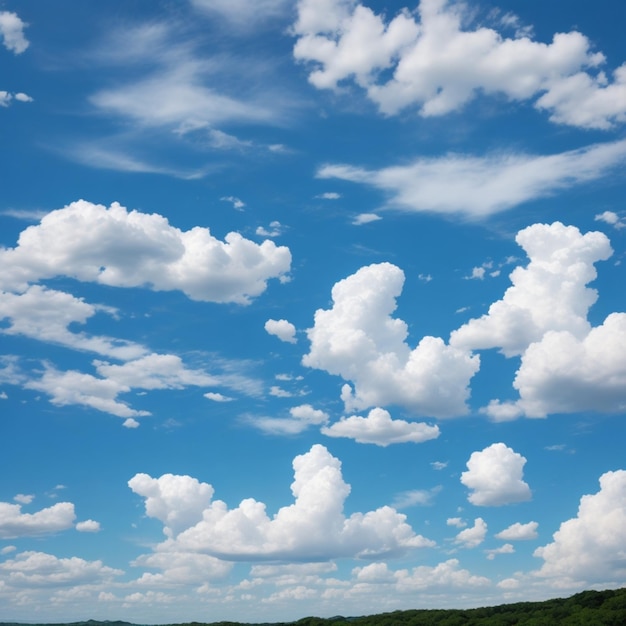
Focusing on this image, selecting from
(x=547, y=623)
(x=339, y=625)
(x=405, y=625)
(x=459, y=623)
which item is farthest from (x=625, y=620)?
(x=339, y=625)

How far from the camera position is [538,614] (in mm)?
162875

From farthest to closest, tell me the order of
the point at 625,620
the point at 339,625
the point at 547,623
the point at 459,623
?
the point at 339,625 < the point at 459,623 < the point at 547,623 < the point at 625,620

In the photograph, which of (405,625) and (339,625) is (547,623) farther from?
(339,625)

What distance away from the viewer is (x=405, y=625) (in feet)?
602

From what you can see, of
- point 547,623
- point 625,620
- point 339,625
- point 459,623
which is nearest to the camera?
point 625,620

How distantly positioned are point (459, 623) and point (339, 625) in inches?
1388

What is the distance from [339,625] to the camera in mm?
196125

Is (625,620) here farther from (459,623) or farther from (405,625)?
(405,625)

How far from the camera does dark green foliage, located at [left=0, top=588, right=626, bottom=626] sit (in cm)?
14625

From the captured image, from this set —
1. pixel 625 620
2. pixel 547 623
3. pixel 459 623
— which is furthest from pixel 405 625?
pixel 625 620

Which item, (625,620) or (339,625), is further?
A: (339,625)

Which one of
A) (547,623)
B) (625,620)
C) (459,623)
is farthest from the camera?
(459,623)

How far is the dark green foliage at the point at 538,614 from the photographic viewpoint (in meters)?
146

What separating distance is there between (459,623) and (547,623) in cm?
2726
